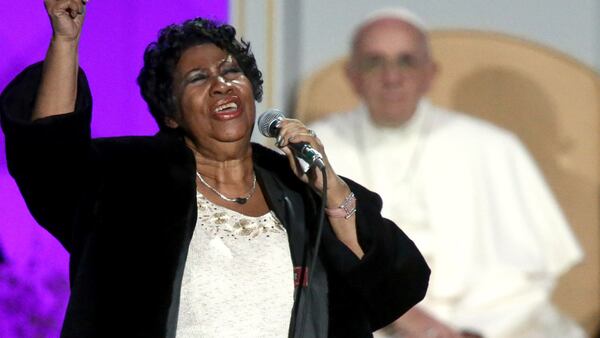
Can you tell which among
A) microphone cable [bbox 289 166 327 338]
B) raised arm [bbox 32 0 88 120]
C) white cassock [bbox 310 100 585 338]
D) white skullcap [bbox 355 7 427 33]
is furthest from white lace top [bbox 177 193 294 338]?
white skullcap [bbox 355 7 427 33]

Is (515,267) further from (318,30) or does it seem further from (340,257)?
(340,257)

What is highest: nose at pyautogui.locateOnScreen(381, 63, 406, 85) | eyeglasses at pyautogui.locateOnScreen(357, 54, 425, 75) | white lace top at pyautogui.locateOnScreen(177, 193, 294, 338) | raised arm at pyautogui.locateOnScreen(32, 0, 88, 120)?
raised arm at pyautogui.locateOnScreen(32, 0, 88, 120)

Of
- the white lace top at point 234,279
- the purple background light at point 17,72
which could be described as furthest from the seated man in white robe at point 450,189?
the white lace top at point 234,279

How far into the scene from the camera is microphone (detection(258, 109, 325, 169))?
2119 mm

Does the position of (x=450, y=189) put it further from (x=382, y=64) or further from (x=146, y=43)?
(x=146, y=43)

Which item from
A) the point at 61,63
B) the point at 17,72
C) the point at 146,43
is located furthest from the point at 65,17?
the point at 146,43

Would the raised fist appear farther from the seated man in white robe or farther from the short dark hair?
the seated man in white robe

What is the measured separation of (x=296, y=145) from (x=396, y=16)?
1.34m

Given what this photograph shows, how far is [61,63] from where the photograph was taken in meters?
2.08

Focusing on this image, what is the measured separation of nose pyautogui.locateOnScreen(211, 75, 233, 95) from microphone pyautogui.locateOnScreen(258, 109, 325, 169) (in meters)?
0.12

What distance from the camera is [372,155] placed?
338cm

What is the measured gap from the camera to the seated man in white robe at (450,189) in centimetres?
337

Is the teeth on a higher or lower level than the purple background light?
higher

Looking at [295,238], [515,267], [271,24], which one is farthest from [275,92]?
[295,238]
